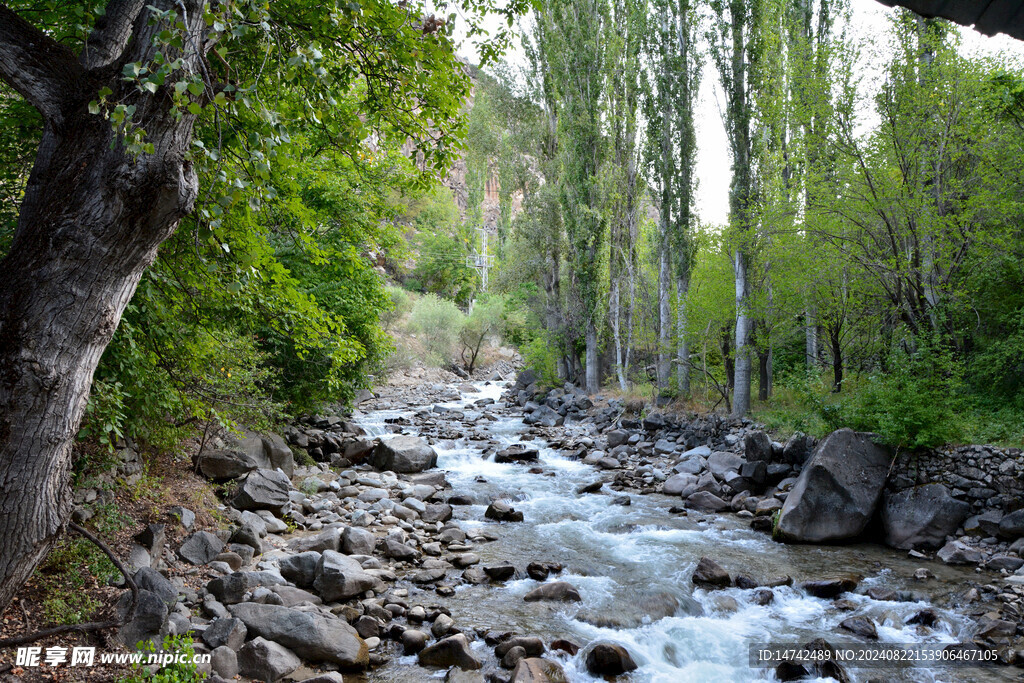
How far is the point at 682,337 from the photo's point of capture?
54.9 ft

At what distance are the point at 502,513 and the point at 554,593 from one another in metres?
3.09

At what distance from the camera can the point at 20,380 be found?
258 centimetres

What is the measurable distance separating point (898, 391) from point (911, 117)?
4980 millimetres

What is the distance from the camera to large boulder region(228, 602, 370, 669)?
16.1 ft

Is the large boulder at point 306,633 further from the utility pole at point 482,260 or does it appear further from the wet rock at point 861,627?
the utility pole at point 482,260

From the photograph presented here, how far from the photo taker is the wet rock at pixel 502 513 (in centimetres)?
952

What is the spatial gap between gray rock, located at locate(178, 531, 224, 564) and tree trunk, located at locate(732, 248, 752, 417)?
12229mm

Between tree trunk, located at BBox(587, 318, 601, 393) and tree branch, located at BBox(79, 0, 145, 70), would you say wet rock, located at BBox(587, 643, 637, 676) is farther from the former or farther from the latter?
tree trunk, located at BBox(587, 318, 601, 393)

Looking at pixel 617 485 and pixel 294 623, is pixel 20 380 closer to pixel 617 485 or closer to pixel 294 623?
pixel 294 623

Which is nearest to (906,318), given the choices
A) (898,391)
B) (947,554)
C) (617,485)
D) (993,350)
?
(993,350)

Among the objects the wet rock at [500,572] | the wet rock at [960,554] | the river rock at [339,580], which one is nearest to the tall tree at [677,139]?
the wet rock at [960,554]

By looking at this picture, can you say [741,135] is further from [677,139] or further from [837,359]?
[837,359]

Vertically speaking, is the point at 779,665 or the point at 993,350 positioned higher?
the point at 993,350
